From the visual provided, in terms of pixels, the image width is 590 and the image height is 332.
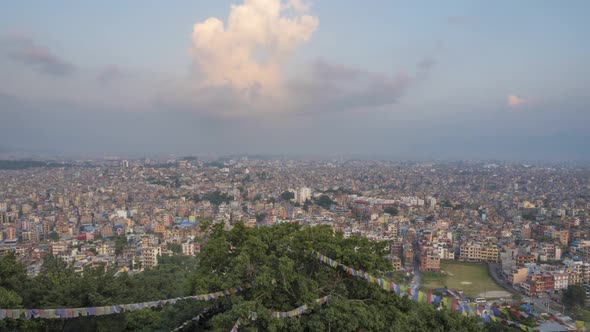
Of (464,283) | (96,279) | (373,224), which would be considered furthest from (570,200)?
(96,279)

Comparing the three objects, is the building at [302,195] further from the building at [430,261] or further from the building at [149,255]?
the building at [149,255]

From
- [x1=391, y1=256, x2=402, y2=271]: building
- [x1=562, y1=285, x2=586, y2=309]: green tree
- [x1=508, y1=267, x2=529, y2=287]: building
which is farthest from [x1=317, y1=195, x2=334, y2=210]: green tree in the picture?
[x1=562, y1=285, x2=586, y2=309]: green tree

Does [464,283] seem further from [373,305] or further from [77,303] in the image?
[77,303]

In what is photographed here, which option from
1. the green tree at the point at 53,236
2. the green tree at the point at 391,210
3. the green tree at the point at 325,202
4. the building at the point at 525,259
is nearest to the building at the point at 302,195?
the green tree at the point at 325,202

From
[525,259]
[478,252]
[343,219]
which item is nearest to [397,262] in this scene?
[478,252]

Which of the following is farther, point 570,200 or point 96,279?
point 570,200

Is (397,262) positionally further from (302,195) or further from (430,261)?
(302,195)
